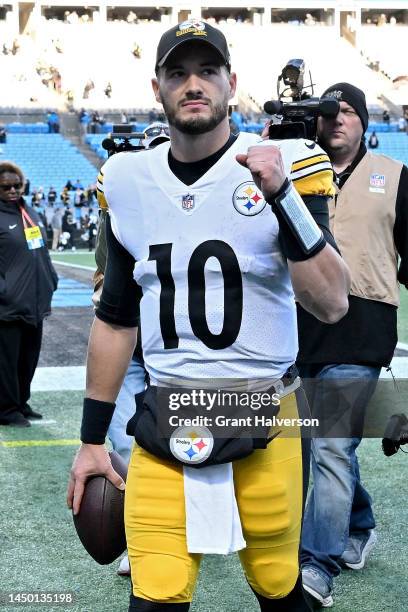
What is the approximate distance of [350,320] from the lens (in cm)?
406

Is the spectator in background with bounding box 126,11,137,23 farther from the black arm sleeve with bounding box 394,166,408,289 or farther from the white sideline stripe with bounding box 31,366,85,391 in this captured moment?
Result: the black arm sleeve with bounding box 394,166,408,289

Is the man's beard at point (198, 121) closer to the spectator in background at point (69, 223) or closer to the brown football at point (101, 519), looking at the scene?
A: the brown football at point (101, 519)

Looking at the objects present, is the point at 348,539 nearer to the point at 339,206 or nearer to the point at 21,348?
the point at 339,206

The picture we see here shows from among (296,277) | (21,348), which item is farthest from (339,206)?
(21,348)

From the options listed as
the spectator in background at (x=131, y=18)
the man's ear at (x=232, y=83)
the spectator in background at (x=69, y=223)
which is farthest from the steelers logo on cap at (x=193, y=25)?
the spectator in background at (x=131, y=18)

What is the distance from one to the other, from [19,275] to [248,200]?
16.2 feet

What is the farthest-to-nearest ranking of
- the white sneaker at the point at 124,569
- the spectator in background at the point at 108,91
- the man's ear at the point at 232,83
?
the spectator in background at the point at 108,91, the white sneaker at the point at 124,569, the man's ear at the point at 232,83

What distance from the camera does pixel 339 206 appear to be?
4082 millimetres

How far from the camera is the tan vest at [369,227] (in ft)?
13.3

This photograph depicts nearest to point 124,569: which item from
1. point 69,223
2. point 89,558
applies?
point 89,558

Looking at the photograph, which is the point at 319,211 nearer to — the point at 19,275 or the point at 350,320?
the point at 350,320

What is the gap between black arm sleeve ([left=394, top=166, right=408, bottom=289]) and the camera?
159 inches

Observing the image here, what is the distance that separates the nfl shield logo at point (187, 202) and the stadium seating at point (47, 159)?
35.0 meters

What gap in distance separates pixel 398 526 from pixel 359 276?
1.39 metres
